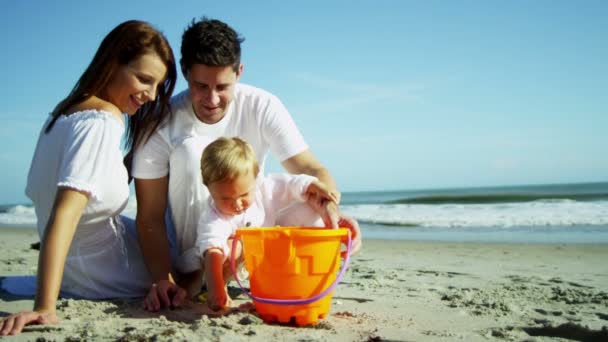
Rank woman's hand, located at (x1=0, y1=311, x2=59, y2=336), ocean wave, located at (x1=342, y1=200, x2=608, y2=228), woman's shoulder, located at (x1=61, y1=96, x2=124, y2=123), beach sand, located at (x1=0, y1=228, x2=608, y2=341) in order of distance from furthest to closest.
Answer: ocean wave, located at (x1=342, y1=200, x2=608, y2=228), woman's shoulder, located at (x1=61, y1=96, x2=124, y2=123), beach sand, located at (x1=0, y1=228, x2=608, y2=341), woman's hand, located at (x1=0, y1=311, x2=59, y2=336)

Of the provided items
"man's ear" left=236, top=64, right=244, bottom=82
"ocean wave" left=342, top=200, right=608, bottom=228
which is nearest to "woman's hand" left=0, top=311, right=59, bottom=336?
"man's ear" left=236, top=64, right=244, bottom=82

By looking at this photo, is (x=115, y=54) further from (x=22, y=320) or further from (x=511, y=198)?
(x=511, y=198)

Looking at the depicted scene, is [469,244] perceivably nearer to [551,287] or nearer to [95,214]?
[551,287]

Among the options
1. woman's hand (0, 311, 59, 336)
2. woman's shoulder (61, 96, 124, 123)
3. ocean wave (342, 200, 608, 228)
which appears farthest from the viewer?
ocean wave (342, 200, 608, 228)

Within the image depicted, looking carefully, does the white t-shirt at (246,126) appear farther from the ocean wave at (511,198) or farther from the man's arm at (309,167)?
the ocean wave at (511,198)

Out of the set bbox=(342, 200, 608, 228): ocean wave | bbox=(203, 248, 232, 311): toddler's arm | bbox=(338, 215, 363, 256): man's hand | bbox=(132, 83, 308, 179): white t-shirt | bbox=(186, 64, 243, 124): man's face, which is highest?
bbox=(186, 64, 243, 124): man's face

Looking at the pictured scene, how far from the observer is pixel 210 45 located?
2.77 metres

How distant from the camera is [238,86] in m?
3.08

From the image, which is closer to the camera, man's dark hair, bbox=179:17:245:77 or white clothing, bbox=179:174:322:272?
white clothing, bbox=179:174:322:272

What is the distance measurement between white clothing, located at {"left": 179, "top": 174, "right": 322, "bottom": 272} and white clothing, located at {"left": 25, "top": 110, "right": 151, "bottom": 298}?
1.05 feet

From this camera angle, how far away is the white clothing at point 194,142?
2.71 meters

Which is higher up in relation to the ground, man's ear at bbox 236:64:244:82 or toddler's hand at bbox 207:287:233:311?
man's ear at bbox 236:64:244:82

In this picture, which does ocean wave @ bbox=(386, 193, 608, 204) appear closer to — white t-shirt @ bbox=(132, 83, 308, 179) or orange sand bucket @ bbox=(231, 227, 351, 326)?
white t-shirt @ bbox=(132, 83, 308, 179)

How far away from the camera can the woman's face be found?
2.52 meters
